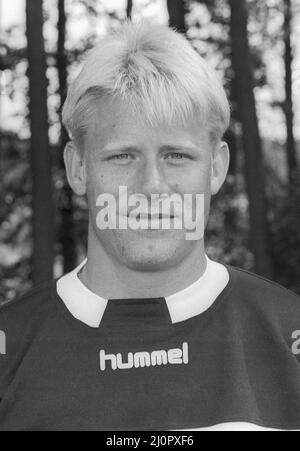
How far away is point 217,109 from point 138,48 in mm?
257

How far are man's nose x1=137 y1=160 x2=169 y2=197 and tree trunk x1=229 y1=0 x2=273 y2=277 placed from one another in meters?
8.49

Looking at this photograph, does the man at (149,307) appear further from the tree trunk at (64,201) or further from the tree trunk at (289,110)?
the tree trunk at (289,110)

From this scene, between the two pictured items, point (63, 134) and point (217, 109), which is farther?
point (63, 134)

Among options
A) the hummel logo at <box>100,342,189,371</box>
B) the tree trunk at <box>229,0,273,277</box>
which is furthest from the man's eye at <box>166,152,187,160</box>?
the tree trunk at <box>229,0,273,277</box>

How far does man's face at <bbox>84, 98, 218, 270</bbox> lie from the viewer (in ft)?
5.54

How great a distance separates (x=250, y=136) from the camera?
10.1m

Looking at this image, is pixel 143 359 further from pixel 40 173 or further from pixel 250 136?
pixel 250 136

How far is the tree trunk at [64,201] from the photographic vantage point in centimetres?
1442

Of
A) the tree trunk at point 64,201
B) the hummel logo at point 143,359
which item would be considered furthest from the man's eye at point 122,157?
the tree trunk at point 64,201

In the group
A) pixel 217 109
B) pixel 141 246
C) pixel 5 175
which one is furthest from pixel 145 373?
pixel 5 175

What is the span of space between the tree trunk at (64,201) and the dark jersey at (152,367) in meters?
12.5

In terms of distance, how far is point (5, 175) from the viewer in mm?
14516

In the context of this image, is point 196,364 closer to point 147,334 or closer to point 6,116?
point 147,334

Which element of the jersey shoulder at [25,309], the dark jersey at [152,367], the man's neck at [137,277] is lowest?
the dark jersey at [152,367]
